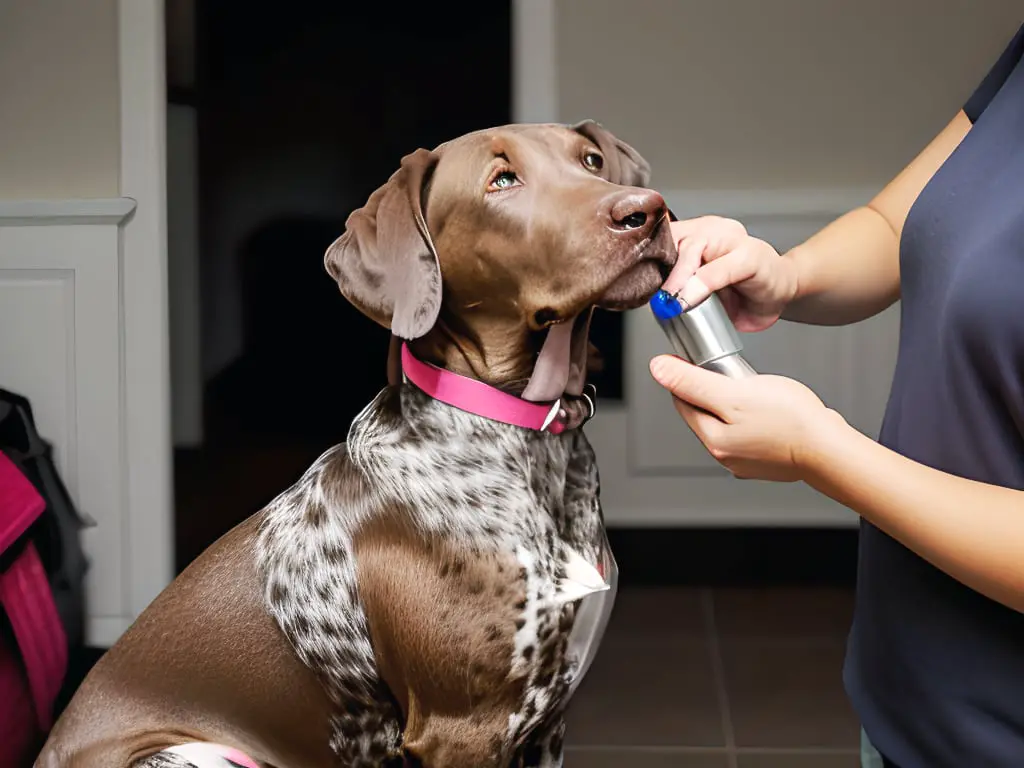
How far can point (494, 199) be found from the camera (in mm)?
1265

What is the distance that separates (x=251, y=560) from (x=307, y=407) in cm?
188

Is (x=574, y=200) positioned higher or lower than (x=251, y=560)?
higher

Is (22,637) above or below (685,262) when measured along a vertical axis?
below

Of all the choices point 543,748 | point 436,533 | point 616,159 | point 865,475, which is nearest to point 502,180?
point 616,159

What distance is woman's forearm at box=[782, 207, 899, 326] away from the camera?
1314 millimetres

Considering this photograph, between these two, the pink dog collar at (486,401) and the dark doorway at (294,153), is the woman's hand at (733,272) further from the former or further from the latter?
the dark doorway at (294,153)

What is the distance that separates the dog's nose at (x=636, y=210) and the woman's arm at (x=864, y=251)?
10.2 inches

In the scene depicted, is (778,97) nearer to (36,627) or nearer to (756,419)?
(756,419)

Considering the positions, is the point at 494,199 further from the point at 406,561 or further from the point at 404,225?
the point at 406,561

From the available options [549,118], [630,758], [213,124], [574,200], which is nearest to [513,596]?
[574,200]

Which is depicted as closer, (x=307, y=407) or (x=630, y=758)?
(x=630, y=758)

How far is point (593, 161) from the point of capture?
1.37 m

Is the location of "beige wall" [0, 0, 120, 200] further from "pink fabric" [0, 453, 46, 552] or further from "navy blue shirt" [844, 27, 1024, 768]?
"navy blue shirt" [844, 27, 1024, 768]

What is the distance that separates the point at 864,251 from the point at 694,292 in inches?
12.3
